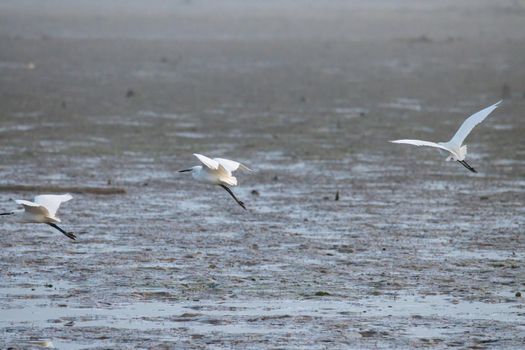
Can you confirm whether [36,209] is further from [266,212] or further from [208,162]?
[266,212]

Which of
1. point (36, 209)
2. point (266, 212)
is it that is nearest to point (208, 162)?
point (36, 209)

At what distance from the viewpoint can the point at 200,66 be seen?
37.9 m

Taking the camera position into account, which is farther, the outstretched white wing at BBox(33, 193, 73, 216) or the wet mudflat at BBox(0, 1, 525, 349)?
the outstretched white wing at BBox(33, 193, 73, 216)

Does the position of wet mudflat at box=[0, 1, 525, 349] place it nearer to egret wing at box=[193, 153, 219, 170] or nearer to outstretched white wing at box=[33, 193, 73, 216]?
outstretched white wing at box=[33, 193, 73, 216]

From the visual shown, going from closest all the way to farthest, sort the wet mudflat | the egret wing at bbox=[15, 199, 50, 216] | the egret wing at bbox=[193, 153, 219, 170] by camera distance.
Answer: the wet mudflat → the egret wing at bbox=[15, 199, 50, 216] → the egret wing at bbox=[193, 153, 219, 170]

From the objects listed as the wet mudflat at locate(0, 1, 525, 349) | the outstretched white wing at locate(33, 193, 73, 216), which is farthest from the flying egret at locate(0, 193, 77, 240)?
the wet mudflat at locate(0, 1, 525, 349)

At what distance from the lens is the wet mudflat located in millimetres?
9531

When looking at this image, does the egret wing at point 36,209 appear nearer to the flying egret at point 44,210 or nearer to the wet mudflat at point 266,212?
the flying egret at point 44,210

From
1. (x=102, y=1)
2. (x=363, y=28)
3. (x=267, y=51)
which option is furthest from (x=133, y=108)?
(x=102, y=1)

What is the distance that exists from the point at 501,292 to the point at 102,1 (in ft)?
223

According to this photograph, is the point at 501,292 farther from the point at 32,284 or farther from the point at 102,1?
the point at 102,1

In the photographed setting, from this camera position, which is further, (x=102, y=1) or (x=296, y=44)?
(x=102, y=1)

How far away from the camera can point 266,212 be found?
14523 mm

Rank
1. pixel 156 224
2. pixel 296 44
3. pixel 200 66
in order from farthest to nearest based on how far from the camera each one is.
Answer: pixel 296 44 < pixel 200 66 < pixel 156 224
